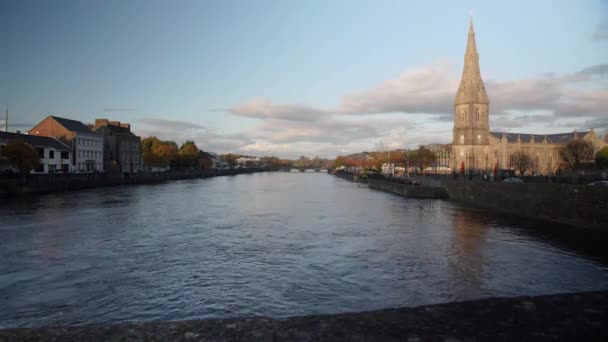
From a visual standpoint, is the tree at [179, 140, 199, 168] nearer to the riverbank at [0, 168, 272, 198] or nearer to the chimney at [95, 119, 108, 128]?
the chimney at [95, 119, 108, 128]

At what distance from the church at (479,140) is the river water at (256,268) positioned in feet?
277

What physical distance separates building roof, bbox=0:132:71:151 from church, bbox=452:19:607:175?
294 feet

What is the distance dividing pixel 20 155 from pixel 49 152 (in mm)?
19871

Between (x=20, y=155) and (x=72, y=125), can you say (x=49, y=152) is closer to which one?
(x=72, y=125)

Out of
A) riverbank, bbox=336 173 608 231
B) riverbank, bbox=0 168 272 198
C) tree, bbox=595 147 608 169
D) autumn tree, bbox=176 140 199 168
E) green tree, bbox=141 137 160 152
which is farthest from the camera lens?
autumn tree, bbox=176 140 199 168

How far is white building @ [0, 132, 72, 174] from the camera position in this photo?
71062mm

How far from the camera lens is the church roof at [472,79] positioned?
360ft

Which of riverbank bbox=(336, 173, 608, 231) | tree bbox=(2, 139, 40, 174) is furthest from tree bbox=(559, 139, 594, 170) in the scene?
tree bbox=(2, 139, 40, 174)

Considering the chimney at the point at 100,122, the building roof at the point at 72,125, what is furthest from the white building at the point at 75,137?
the chimney at the point at 100,122

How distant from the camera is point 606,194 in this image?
81.3ft

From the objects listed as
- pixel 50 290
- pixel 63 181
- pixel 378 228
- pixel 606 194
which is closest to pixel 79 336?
pixel 50 290

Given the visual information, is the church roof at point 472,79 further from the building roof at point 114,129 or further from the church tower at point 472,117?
the building roof at point 114,129

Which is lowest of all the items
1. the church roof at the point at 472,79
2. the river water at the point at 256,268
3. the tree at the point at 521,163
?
the river water at the point at 256,268

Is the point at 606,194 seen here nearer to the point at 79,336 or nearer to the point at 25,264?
the point at 79,336
